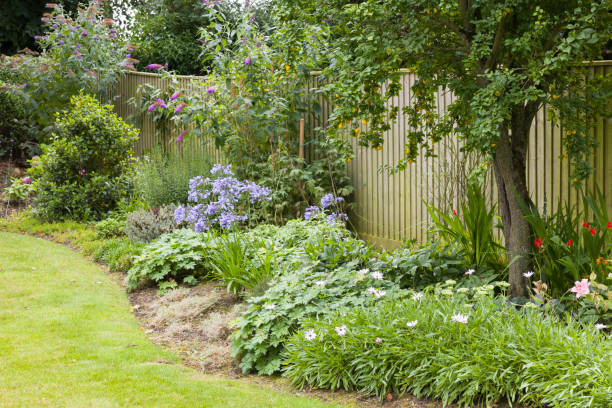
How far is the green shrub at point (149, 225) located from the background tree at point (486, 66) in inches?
141

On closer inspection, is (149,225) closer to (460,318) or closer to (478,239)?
(478,239)

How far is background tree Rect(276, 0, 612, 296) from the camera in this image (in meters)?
3.97

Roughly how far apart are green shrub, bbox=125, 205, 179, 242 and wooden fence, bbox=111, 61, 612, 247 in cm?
239

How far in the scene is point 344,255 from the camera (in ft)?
17.1

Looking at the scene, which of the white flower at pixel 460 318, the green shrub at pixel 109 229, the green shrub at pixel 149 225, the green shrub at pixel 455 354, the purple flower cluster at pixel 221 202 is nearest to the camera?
the green shrub at pixel 455 354

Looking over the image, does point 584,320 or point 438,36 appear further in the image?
point 438,36

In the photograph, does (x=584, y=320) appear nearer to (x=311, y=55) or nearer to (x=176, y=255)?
(x=176, y=255)

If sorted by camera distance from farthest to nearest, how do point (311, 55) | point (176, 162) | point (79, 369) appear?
point (176, 162), point (311, 55), point (79, 369)

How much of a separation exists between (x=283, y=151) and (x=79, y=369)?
445 centimetres

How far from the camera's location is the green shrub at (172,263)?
6238 millimetres

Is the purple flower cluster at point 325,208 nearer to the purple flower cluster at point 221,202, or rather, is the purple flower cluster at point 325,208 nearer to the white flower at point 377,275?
the purple flower cluster at point 221,202

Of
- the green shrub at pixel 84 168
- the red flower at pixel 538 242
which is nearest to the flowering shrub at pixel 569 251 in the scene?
the red flower at pixel 538 242

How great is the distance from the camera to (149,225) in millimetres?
7613

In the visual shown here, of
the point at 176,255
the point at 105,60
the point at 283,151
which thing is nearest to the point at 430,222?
the point at 283,151
